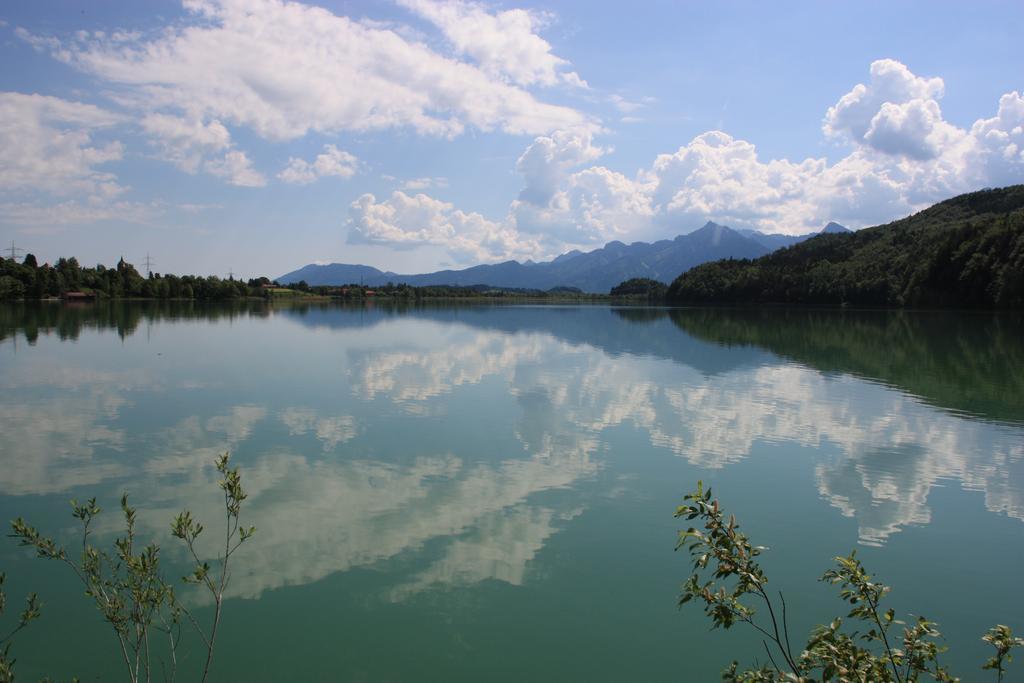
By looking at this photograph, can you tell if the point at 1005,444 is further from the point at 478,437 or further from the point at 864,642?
the point at 478,437

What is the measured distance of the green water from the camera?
26.1ft

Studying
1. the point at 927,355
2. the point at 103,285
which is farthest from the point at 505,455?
the point at 103,285

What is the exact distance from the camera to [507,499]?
13.0 meters

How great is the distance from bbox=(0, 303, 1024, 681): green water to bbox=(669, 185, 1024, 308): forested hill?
7231cm

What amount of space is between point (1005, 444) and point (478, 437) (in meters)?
15.2

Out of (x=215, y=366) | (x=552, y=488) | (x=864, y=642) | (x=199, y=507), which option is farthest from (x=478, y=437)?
(x=215, y=366)

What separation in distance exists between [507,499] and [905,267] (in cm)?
12966

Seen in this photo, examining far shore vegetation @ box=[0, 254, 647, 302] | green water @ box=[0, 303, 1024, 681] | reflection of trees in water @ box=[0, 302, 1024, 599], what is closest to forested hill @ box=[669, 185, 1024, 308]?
reflection of trees in water @ box=[0, 302, 1024, 599]

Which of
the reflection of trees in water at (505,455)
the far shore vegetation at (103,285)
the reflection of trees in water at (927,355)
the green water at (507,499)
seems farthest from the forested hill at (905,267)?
the far shore vegetation at (103,285)

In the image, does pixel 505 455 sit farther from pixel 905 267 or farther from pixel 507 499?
pixel 905 267

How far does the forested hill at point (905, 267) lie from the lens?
8712cm

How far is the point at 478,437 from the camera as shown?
60.4 ft

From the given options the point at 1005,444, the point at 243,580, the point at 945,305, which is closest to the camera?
the point at 243,580

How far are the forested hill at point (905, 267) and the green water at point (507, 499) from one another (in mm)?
72315
